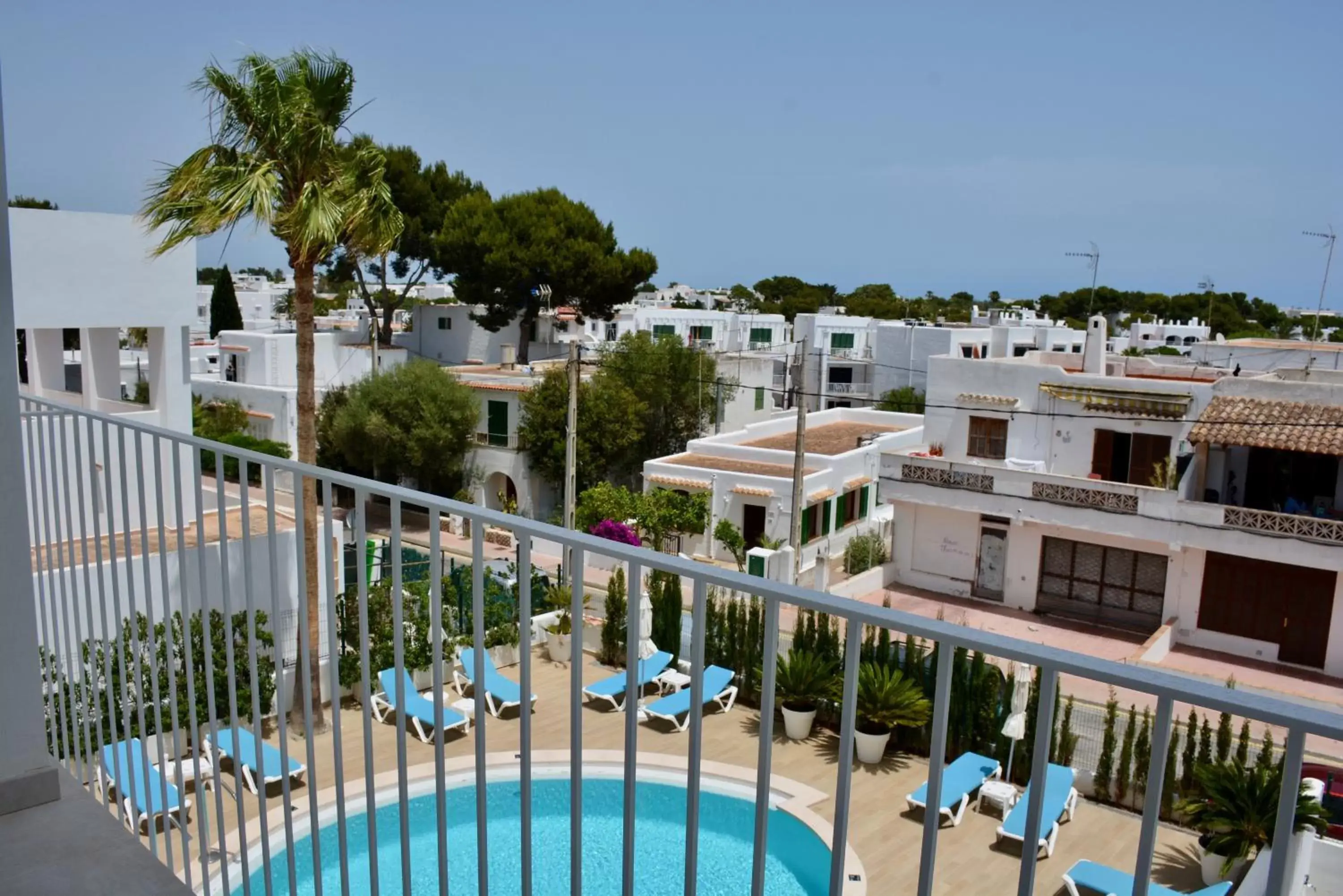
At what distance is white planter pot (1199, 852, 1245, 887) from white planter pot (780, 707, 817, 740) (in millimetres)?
2312

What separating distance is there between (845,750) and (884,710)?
15.0 feet

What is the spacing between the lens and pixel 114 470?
10.5 m

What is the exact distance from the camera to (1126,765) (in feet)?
27.9

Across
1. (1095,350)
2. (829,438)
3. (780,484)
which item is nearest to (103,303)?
(780,484)

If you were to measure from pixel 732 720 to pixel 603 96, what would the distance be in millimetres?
39282

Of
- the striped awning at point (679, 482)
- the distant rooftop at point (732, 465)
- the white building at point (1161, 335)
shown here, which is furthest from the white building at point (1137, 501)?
the white building at point (1161, 335)

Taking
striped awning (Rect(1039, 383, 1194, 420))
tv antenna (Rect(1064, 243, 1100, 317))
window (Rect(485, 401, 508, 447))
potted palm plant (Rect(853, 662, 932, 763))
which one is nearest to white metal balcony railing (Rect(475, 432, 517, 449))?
window (Rect(485, 401, 508, 447))

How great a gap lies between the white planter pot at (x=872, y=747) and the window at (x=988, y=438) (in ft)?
64.0

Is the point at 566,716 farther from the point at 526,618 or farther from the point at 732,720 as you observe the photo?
the point at 526,618

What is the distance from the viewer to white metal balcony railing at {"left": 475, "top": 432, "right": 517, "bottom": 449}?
28516 mm

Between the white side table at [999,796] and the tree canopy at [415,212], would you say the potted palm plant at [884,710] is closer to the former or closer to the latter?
the white side table at [999,796]

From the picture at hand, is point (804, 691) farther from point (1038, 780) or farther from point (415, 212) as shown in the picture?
point (415, 212)

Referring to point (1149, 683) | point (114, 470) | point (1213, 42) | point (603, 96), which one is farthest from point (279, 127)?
point (603, 96)

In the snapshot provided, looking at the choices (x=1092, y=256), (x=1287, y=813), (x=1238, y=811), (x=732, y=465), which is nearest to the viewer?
(x=1287, y=813)
